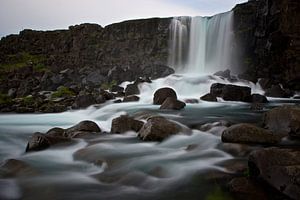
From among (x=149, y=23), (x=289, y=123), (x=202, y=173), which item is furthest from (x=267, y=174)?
(x=149, y=23)

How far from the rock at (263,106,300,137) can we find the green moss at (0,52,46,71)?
34847mm

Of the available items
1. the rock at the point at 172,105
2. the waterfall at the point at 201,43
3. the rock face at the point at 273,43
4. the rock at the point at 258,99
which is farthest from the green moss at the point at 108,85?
the rock at the point at 172,105

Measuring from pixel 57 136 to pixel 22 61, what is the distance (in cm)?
3797

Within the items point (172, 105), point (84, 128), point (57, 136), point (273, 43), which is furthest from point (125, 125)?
point (273, 43)

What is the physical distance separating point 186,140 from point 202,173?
226 centimetres

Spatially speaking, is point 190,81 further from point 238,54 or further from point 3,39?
point 3,39

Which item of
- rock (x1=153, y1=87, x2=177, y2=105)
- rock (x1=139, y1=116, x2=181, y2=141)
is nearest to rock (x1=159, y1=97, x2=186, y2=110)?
rock (x1=153, y1=87, x2=177, y2=105)

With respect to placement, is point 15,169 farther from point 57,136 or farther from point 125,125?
point 125,125

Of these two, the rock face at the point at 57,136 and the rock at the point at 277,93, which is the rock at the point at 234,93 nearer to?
the rock at the point at 277,93

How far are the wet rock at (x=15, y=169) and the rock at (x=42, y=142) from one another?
3.71 ft

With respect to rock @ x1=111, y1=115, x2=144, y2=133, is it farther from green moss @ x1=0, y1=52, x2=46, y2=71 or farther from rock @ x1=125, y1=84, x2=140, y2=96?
green moss @ x1=0, y1=52, x2=46, y2=71

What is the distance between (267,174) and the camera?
4.94 meters

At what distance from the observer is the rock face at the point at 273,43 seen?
22.8m

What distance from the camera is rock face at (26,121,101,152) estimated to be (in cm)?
786
